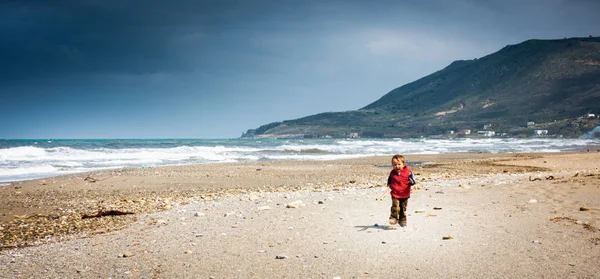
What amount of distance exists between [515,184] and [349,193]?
16.7 ft

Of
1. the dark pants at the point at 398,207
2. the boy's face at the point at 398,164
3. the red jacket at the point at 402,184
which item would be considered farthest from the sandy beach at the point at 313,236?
the boy's face at the point at 398,164

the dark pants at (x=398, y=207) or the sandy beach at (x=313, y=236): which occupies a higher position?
the dark pants at (x=398, y=207)

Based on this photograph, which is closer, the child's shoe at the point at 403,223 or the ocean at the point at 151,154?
the child's shoe at the point at 403,223

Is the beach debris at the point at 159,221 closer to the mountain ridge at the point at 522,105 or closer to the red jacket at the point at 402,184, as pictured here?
the red jacket at the point at 402,184

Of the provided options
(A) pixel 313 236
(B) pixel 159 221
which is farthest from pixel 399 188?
(B) pixel 159 221

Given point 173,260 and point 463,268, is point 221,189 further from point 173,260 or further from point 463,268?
point 463,268

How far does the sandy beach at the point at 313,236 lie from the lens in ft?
15.9

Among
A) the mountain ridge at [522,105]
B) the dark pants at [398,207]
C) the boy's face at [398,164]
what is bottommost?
the dark pants at [398,207]

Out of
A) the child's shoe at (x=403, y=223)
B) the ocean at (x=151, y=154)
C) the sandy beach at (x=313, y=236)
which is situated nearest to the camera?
the sandy beach at (x=313, y=236)

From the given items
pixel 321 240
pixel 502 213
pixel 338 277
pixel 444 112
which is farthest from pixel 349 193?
pixel 444 112

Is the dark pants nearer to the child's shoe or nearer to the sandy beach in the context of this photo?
the child's shoe

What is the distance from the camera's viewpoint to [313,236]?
6465 mm

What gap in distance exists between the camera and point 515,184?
40.4ft

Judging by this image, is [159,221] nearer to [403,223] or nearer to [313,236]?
[313,236]
